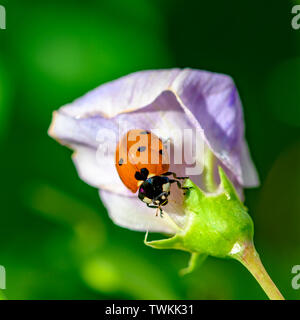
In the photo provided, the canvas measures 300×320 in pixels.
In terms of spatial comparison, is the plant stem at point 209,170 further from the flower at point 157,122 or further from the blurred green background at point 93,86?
the blurred green background at point 93,86

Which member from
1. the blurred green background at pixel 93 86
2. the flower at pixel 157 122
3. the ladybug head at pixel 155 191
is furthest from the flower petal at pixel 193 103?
the blurred green background at pixel 93 86

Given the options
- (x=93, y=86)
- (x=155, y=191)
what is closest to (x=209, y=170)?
(x=155, y=191)

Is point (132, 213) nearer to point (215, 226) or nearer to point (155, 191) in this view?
point (155, 191)

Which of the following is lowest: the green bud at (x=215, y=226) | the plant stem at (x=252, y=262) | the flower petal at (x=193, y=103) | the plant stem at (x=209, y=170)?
the plant stem at (x=252, y=262)

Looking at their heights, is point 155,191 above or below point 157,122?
below

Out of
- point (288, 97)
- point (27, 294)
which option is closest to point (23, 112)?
point (27, 294)

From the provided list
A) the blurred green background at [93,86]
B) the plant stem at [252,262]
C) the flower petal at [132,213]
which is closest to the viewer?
the plant stem at [252,262]
